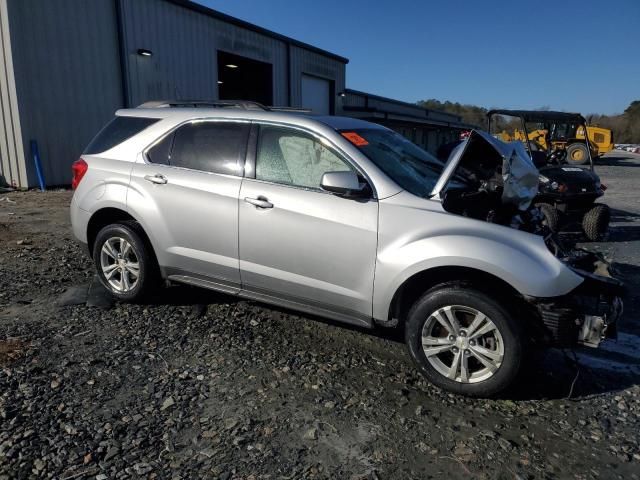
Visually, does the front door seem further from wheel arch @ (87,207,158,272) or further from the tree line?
the tree line

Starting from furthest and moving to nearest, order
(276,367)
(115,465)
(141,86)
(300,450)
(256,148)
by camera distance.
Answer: (141,86)
(256,148)
(276,367)
(300,450)
(115,465)

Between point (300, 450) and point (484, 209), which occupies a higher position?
point (484, 209)

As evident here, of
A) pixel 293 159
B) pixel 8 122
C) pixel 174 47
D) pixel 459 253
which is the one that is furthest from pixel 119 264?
pixel 174 47

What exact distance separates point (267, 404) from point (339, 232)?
1.23 metres

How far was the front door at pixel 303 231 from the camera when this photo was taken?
10.8 feet

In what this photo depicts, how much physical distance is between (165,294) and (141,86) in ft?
35.8

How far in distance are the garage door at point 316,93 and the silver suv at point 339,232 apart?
729 inches

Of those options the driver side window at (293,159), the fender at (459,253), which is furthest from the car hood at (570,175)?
the driver side window at (293,159)

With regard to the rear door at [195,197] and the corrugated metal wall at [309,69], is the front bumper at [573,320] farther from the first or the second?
the corrugated metal wall at [309,69]

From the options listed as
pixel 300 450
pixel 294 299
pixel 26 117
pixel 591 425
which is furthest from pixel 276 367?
pixel 26 117

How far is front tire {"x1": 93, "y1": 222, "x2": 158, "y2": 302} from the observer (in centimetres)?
426

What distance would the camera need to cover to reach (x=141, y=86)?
1373 centimetres

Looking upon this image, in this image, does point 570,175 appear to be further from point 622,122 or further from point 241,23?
point 622,122

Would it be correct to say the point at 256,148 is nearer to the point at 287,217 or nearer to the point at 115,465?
the point at 287,217
